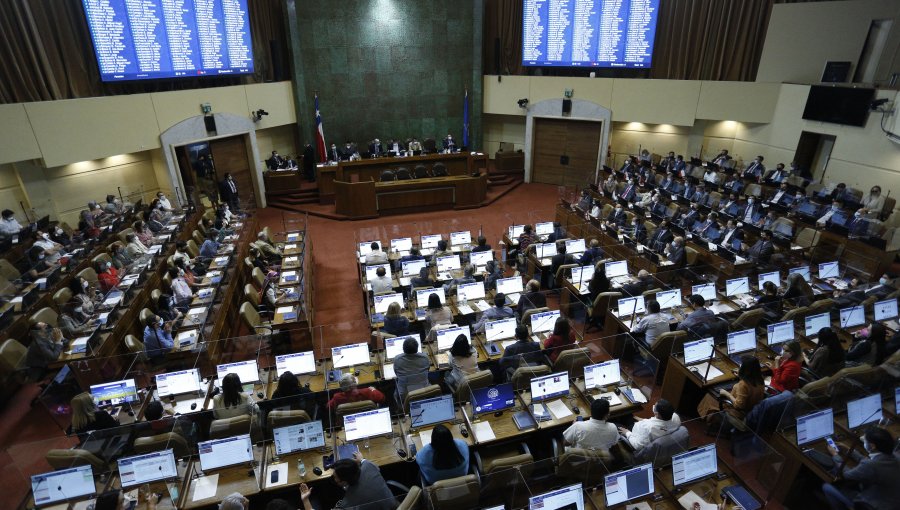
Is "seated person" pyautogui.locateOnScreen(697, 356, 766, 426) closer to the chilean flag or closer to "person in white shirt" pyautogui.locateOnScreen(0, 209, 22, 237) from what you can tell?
"person in white shirt" pyautogui.locateOnScreen(0, 209, 22, 237)

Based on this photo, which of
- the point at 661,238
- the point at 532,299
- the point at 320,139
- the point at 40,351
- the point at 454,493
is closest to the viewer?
the point at 454,493

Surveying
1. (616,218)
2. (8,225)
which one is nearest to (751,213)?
(616,218)

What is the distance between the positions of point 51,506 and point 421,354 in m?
3.79

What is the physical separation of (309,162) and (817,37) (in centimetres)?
1613

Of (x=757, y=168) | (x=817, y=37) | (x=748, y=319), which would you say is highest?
(x=817, y=37)

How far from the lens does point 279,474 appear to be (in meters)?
4.79

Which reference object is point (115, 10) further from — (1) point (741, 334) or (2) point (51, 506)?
(1) point (741, 334)

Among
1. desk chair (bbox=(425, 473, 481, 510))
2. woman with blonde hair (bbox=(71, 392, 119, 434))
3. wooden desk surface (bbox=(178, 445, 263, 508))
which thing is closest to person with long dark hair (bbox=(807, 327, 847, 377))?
desk chair (bbox=(425, 473, 481, 510))

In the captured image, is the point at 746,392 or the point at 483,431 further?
the point at 746,392

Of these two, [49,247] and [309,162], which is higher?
[309,162]

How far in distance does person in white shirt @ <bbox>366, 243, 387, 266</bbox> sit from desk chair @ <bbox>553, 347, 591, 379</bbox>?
4.78 meters

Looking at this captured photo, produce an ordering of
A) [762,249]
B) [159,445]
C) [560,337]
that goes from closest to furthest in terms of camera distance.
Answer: [159,445], [560,337], [762,249]

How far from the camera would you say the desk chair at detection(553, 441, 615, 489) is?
446 centimetres

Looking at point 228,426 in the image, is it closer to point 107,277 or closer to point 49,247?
point 107,277
